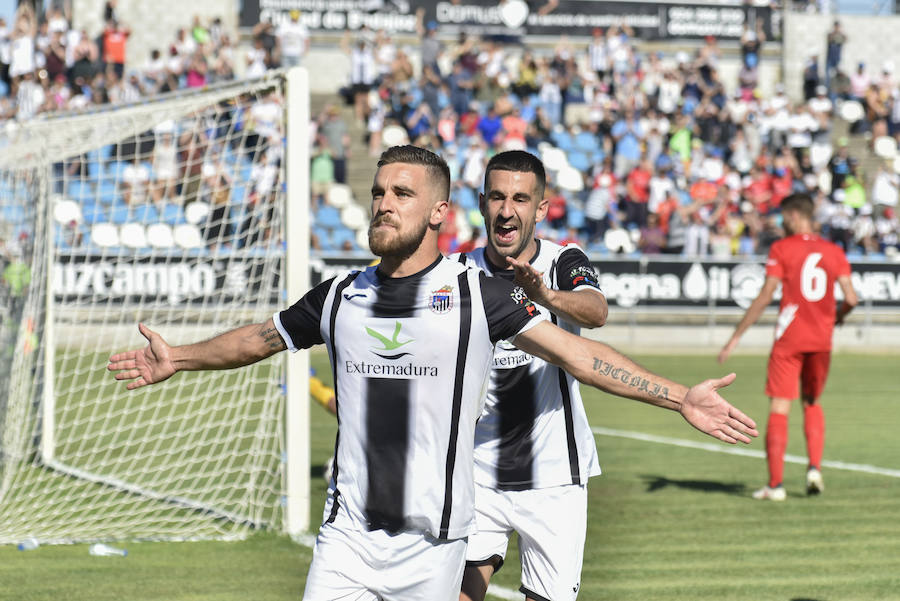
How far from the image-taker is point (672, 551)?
7598 millimetres

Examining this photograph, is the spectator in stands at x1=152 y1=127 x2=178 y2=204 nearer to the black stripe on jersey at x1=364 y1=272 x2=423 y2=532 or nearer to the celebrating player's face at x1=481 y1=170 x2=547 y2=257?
the celebrating player's face at x1=481 y1=170 x2=547 y2=257

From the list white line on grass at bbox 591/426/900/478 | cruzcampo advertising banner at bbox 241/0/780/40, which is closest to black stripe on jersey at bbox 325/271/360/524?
white line on grass at bbox 591/426/900/478

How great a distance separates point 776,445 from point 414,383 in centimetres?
593

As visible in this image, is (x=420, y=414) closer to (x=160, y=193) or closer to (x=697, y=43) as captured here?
(x=160, y=193)

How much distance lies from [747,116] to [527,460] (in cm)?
2754

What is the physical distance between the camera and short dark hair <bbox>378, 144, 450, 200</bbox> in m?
3.93

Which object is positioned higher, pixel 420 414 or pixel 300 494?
pixel 420 414

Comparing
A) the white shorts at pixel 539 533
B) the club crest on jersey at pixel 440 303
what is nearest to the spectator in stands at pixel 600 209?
the white shorts at pixel 539 533

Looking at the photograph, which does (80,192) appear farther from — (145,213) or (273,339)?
(273,339)

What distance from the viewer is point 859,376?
64.1 ft

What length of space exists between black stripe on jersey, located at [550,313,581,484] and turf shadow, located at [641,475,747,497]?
16.2ft

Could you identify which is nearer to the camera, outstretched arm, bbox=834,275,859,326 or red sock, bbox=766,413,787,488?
red sock, bbox=766,413,787,488

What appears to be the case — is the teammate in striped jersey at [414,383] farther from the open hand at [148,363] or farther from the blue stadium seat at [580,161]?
the blue stadium seat at [580,161]

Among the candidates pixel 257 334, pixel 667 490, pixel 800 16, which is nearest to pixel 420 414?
pixel 257 334
